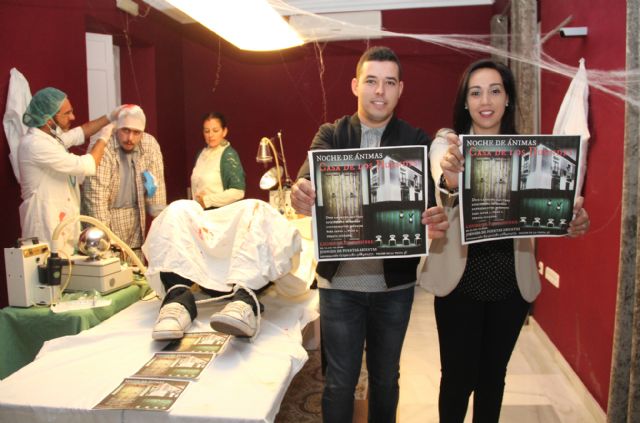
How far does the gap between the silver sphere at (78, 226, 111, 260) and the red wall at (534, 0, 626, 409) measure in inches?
91.1

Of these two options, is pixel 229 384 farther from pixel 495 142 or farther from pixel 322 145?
pixel 495 142

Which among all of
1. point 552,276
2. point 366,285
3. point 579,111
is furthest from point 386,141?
point 552,276

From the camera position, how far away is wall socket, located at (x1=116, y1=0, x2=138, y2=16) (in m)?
4.10

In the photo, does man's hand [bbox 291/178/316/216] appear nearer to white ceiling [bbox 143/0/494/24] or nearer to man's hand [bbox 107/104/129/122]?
man's hand [bbox 107/104/129/122]

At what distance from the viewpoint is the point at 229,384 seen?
1.63 metres

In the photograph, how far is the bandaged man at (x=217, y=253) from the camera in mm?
2188

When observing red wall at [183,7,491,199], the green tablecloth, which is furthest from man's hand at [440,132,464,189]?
red wall at [183,7,491,199]

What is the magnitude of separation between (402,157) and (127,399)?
3.50 ft

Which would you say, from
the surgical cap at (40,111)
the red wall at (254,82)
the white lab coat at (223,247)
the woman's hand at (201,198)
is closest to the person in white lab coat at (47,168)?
the surgical cap at (40,111)

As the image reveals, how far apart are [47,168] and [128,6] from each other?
2.07 meters

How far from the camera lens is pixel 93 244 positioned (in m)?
2.50

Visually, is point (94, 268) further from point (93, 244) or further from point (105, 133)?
point (105, 133)

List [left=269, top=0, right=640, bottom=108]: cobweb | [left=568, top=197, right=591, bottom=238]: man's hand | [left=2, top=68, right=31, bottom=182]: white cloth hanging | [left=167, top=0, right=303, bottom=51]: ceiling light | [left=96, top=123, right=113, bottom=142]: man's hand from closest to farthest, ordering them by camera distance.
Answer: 1. [left=568, top=197, right=591, bottom=238]: man's hand
2. [left=269, top=0, right=640, bottom=108]: cobweb
3. [left=167, top=0, right=303, bottom=51]: ceiling light
4. [left=2, top=68, right=31, bottom=182]: white cloth hanging
5. [left=96, top=123, right=113, bottom=142]: man's hand

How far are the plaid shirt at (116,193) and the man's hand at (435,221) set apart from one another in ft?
7.49
